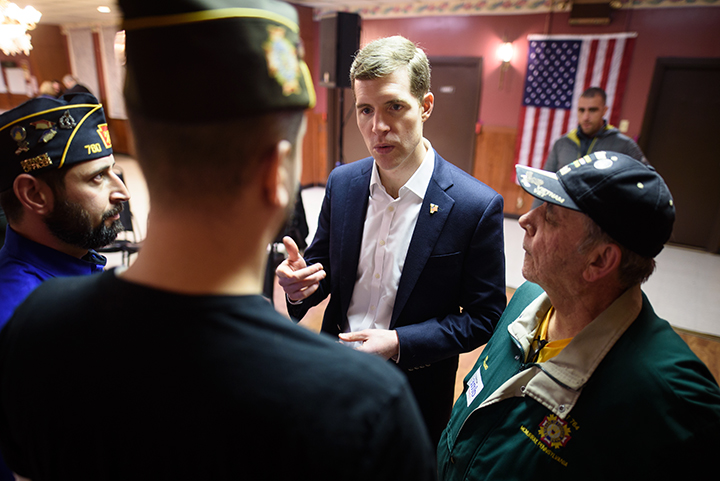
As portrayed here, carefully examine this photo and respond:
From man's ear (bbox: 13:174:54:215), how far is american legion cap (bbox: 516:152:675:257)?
4.45 ft

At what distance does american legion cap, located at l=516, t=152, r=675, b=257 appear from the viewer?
95 centimetres

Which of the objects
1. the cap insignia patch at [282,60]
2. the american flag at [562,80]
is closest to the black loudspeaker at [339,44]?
the american flag at [562,80]

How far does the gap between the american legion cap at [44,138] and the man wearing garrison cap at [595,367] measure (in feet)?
4.22

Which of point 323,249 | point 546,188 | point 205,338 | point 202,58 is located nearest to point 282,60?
point 202,58

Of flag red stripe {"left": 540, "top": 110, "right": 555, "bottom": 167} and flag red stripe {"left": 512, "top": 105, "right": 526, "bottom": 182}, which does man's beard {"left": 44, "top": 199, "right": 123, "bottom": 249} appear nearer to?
flag red stripe {"left": 512, "top": 105, "right": 526, "bottom": 182}

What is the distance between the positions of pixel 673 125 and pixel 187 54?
6625 mm

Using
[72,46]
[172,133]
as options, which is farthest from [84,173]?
[72,46]

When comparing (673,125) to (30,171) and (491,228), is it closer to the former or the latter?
(491,228)

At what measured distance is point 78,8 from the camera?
25.5 feet

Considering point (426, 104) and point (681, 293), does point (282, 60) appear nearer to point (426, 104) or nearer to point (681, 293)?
point (426, 104)

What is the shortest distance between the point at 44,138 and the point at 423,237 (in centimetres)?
114

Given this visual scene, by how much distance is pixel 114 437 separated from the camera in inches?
17.8

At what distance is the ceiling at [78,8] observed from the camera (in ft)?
22.4

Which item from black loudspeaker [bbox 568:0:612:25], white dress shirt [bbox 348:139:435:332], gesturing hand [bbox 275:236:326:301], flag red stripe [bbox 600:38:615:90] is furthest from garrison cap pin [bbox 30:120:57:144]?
flag red stripe [bbox 600:38:615:90]
